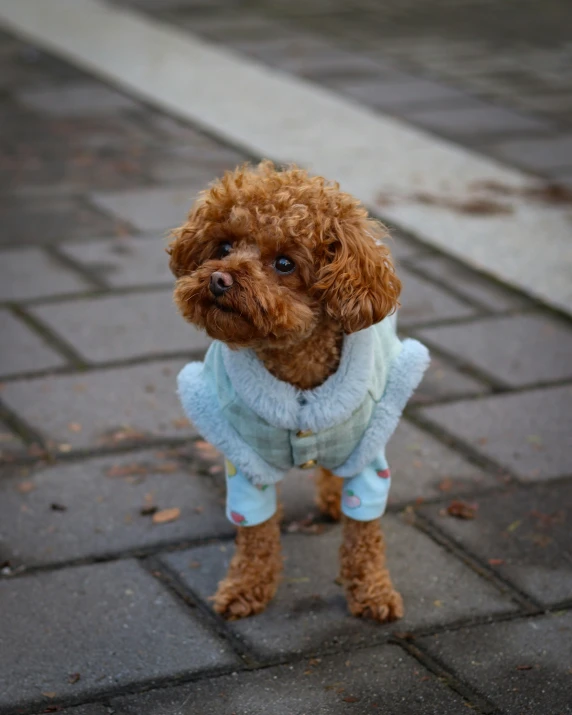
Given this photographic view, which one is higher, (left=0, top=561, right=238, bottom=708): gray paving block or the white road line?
the white road line

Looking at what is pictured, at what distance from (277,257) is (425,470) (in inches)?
53.3

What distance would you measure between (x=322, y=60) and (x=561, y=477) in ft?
20.4

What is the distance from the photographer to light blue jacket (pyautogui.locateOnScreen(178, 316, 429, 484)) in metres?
2.79

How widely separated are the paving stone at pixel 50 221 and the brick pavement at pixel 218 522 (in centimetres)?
3

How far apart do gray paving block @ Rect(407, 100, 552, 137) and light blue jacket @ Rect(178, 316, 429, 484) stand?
4.70m

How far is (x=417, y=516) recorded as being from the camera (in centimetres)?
348

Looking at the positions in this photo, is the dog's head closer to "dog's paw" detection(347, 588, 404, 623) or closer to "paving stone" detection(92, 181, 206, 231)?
"dog's paw" detection(347, 588, 404, 623)

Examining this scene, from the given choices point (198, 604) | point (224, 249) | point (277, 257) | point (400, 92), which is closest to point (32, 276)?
point (198, 604)

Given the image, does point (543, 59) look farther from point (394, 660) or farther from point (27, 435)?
point (394, 660)

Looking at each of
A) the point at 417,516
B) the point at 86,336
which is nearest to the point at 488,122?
the point at 86,336

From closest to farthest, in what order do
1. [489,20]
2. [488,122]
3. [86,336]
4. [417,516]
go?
[417,516] → [86,336] → [488,122] → [489,20]

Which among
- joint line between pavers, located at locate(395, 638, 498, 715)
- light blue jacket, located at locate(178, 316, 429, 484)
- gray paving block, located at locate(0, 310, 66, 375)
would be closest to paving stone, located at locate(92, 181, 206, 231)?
gray paving block, located at locate(0, 310, 66, 375)

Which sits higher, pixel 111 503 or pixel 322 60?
pixel 322 60

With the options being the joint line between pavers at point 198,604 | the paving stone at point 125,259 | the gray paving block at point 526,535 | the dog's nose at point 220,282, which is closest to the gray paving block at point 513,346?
the gray paving block at point 526,535
